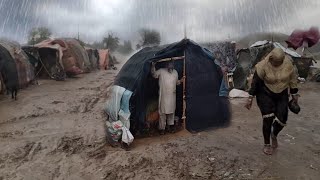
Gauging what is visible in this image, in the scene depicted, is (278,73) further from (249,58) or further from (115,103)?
(249,58)

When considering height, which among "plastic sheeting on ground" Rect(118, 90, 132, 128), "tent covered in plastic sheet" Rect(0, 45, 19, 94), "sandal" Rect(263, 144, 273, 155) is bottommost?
"sandal" Rect(263, 144, 273, 155)

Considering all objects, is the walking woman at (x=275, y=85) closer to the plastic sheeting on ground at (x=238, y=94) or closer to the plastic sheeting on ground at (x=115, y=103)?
the plastic sheeting on ground at (x=115, y=103)

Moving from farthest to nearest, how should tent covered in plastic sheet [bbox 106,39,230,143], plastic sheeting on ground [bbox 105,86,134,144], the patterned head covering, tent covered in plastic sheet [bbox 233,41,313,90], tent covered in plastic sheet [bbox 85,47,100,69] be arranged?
1. tent covered in plastic sheet [bbox 85,47,100,69]
2. tent covered in plastic sheet [bbox 233,41,313,90]
3. tent covered in plastic sheet [bbox 106,39,230,143]
4. plastic sheeting on ground [bbox 105,86,134,144]
5. the patterned head covering

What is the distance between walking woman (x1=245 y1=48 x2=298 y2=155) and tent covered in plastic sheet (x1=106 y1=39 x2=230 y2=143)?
2.18 meters

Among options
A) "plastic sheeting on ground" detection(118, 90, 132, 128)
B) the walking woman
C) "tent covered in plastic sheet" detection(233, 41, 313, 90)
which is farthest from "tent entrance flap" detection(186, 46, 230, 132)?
"tent covered in plastic sheet" detection(233, 41, 313, 90)

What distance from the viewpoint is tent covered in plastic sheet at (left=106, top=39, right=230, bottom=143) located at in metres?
7.23

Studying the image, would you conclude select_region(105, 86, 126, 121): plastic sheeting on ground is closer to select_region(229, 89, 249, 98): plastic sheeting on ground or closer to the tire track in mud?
the tire track in mud

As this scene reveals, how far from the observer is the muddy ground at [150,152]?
17.2 feet

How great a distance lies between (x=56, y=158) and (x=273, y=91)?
3.75 meters

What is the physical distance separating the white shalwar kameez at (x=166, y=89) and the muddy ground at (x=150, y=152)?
584 millimetres

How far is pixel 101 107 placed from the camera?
10883 mm

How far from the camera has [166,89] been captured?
737 centimetres

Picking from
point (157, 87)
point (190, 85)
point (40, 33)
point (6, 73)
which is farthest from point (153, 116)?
point (40, 33)

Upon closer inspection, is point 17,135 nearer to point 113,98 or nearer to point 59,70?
point 113,98
